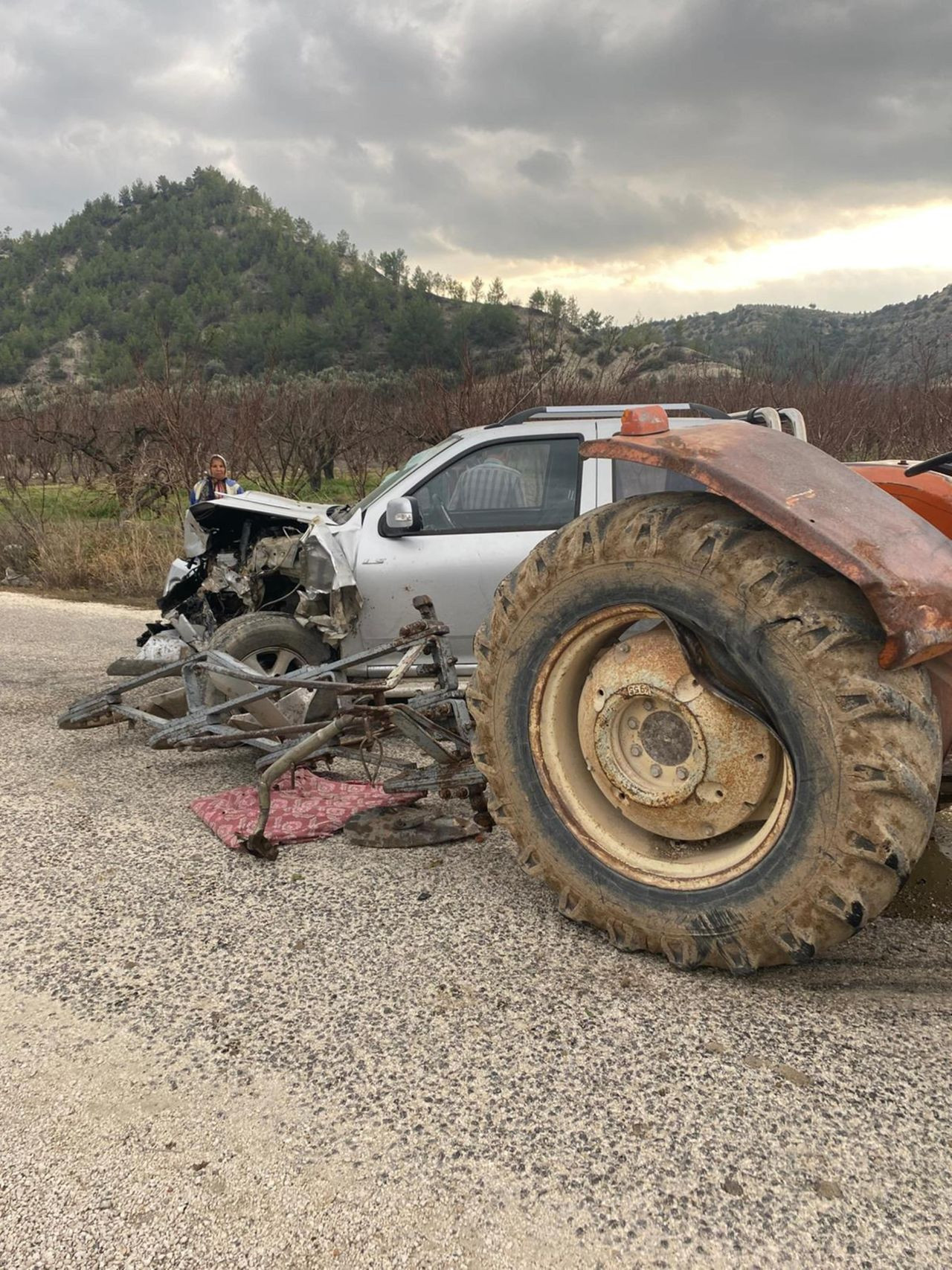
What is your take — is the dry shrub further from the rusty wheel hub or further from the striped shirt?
the rusty wheel hub

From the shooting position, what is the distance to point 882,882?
2.08 metres

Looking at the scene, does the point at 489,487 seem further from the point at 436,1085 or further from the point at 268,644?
the point at 436,1085

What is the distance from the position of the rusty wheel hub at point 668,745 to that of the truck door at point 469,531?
7.96ft

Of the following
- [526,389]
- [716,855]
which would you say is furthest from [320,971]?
[526,389]

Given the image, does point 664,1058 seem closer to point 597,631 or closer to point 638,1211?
point 638,1211

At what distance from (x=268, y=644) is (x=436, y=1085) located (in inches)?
133

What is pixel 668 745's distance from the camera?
2.46 m

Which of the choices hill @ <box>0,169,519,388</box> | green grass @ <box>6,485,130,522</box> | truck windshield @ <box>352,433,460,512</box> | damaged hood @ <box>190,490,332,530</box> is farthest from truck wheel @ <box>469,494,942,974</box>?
hill @ <box>0,169,519,388</box>

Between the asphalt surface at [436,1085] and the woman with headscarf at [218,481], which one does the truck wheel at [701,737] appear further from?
the woman with headscarf at [218,481]

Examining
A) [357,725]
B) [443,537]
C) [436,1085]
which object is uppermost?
[443,537]

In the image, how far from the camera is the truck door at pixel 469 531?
5035 mm

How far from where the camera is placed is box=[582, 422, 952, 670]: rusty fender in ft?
6.61

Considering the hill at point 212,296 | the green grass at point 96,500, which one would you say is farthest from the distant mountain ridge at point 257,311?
the green grass at point 96,500

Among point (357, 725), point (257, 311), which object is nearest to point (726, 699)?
point (357, 725)
